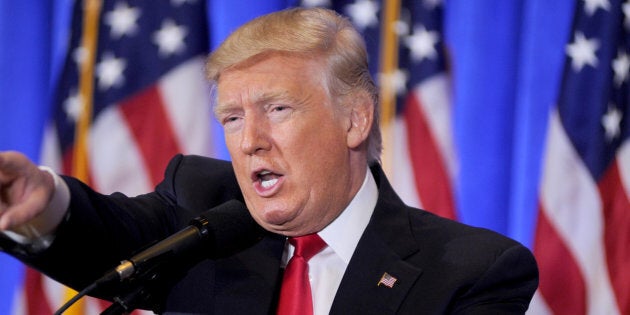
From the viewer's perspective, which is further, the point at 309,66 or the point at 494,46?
the point at 494,46

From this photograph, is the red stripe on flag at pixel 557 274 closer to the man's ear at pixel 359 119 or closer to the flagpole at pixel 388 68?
the flagpole at pixel 388 68

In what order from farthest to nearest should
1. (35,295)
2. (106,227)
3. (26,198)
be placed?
(35,295) → (106,227) → (26,198)

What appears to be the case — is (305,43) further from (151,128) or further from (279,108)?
(151,128)

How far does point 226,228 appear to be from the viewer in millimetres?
1429

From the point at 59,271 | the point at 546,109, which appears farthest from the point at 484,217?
the point at 59,271

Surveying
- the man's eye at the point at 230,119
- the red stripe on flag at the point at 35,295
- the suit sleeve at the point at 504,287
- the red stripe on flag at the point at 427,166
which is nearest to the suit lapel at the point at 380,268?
the suit sleeve at the point at 504,287

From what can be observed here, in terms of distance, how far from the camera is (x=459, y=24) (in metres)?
2.68

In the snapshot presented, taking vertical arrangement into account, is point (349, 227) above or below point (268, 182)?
below

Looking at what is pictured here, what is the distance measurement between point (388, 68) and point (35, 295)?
54.6 inches

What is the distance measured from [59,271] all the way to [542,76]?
1.70m

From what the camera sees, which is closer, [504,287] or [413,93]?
[504,287]

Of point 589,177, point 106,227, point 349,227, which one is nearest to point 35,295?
point 106,227

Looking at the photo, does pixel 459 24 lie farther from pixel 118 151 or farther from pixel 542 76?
pixel 118 151

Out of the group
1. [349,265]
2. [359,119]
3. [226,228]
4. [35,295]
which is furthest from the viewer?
[35,295]
